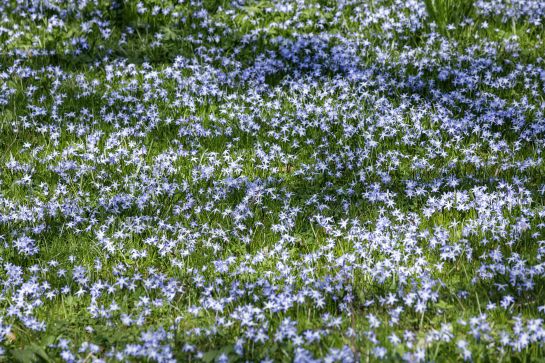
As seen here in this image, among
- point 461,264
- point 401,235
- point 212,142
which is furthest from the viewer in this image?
point 212,142

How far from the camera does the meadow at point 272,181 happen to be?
429cm

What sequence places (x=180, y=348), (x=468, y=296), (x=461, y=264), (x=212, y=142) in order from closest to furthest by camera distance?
(x=180, y=348) < (x=468, y=296) < (x=461, y=264) < (x=212, y=142)

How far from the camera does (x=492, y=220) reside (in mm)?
5074

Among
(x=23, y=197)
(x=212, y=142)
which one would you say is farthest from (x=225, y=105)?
(x=23, y=197)

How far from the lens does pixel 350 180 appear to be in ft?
19.9

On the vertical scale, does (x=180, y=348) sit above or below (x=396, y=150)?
below

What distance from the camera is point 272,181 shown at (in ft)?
19.7

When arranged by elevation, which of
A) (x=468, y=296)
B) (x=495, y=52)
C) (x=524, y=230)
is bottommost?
(x=468, y=296)

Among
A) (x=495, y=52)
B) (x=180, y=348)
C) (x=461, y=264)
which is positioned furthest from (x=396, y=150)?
(x=180, y=348)

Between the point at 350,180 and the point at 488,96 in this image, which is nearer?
the point at 350,180

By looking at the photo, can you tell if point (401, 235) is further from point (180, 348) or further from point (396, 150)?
point (180, 348)

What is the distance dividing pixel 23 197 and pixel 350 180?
105 inches

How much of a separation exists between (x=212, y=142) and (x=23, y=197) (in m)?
1.73

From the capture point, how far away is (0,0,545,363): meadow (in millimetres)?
4289
